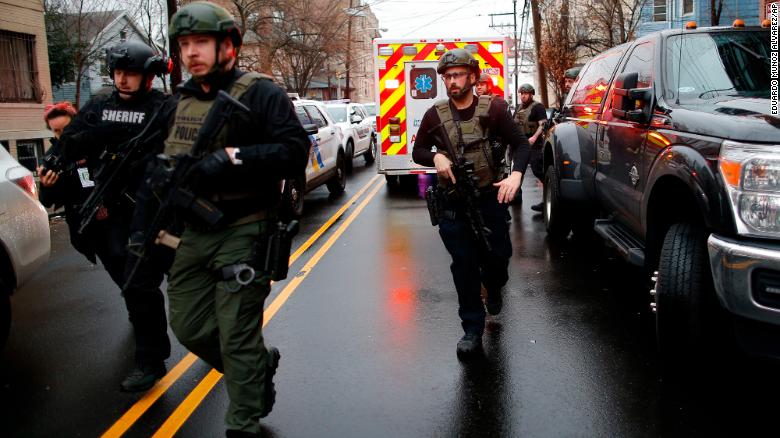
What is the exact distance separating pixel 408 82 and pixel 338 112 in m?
5.52

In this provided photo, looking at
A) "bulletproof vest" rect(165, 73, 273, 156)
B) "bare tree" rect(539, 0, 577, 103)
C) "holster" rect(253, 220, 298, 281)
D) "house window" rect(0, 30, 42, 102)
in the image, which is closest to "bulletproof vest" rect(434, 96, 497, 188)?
"holster" rect(253, 220, 298, 281)

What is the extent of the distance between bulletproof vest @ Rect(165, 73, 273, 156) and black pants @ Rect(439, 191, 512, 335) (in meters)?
1.75

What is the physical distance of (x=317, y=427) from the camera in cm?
373

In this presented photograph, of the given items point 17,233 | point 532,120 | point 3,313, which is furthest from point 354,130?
point 3,313

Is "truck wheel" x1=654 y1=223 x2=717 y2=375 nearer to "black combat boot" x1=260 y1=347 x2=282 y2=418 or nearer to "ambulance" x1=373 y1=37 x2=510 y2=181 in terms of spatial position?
"black combat boot" x1=260 y1=347 x2=282 y2=418

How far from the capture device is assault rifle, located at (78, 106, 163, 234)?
4.23 m

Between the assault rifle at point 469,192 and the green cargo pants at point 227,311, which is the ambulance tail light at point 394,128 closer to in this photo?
the assault rifle at point 469,192

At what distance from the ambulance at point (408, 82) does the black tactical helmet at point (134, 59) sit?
816 cm

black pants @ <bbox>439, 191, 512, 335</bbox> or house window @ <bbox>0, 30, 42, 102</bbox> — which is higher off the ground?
house window @ <bbox>0, 30, 42, 102</bbox>

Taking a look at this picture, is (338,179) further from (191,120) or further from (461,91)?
(191,120)

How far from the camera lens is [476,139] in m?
4.70

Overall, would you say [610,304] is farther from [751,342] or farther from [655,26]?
[655,26]

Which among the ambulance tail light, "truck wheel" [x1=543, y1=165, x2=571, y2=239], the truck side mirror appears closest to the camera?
the truck side mirror

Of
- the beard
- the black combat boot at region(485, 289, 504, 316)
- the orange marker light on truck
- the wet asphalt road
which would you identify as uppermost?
Result: the beard
